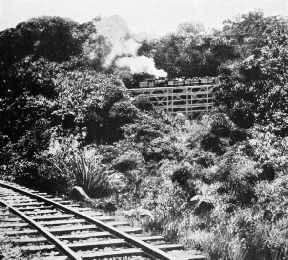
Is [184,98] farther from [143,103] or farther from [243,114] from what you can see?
[243,114]

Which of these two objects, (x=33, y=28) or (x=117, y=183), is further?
(x=33, y=28)

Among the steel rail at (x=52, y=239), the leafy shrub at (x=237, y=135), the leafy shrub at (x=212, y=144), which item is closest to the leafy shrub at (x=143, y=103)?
the leafy shrub at (x=212, y=144)

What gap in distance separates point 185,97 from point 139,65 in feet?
19.2

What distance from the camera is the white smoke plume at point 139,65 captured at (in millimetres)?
22853

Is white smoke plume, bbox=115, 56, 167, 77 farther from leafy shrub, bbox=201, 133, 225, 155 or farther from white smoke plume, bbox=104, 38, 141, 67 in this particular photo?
leafy shrub, bbox=201, 133, 225, 155

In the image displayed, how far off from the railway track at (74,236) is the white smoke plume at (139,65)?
49.5 ft

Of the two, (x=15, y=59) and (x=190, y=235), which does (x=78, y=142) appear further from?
(x=190, y=235)

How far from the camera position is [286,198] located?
8828 mm

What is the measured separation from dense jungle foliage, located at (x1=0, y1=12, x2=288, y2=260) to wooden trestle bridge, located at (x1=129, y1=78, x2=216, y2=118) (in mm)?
974

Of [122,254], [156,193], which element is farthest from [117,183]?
[122,254]

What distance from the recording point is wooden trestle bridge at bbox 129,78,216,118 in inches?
690

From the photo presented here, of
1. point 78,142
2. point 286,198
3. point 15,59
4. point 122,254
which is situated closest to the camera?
point 122,254

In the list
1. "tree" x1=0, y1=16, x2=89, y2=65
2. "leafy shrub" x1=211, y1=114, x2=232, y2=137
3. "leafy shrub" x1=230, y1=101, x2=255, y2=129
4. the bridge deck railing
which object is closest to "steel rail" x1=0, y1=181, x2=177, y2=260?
"leafy shrub" x1=211, y1=114, x2=232, y2=137

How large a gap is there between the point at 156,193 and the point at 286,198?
3.56 metres
